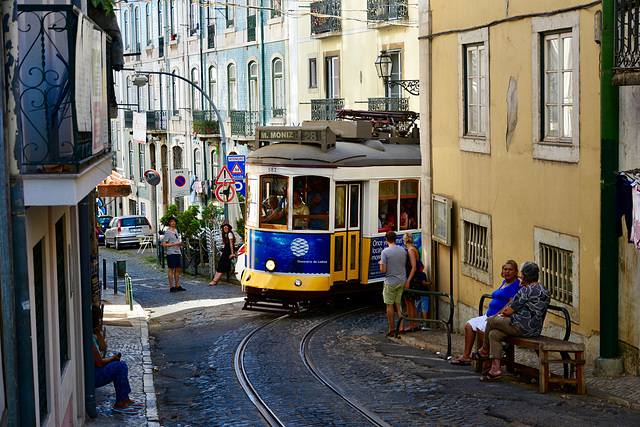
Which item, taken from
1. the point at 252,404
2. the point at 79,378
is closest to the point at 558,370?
the point at 252,404

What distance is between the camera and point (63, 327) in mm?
9500

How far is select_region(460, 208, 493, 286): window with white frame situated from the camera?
14.5 metres

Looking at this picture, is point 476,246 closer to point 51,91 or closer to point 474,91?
point 474,91

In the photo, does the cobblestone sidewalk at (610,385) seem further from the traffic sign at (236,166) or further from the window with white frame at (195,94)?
the window with white frame at (195,94)

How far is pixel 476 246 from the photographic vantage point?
15102mm

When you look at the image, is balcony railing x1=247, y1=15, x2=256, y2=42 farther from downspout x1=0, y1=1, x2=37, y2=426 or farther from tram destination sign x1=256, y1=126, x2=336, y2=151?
downspout x1=0, y1=1, x2=37, y2=426

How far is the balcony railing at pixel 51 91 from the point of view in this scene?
22.0 ft

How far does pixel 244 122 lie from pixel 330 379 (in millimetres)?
24657

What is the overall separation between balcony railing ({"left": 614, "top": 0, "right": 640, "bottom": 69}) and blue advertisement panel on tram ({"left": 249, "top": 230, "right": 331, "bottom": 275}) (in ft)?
24.2

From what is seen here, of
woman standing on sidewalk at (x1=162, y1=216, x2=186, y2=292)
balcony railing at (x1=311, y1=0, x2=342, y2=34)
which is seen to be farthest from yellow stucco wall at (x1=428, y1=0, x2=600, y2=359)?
balcony railing at (x1=311, y1=0, x2=342, y2=34)

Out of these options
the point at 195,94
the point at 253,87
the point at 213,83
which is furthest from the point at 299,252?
the point at 195,94

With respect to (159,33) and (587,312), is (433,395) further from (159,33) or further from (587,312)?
(159,33)

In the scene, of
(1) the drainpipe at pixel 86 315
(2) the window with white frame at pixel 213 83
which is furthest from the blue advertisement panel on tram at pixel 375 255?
(2) the window with white frame at pixel 213 83

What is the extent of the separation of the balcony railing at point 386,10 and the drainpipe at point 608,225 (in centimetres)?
1669
